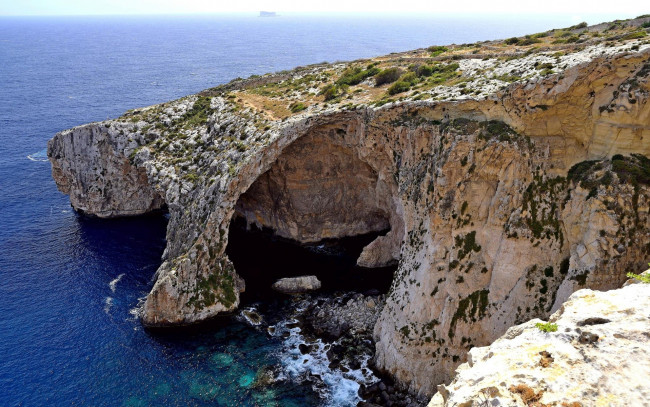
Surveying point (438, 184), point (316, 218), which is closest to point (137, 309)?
point (316, 218)

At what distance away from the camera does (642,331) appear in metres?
19.0

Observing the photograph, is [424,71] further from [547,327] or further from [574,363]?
[574,363]

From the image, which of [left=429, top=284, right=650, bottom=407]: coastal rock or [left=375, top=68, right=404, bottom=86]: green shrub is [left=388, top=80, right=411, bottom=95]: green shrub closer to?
[left=375, top=68, right=404, bottom=86]: green shrub

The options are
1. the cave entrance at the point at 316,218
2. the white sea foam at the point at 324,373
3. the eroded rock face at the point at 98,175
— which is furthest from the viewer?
the eroded rock face at the point at 98,175

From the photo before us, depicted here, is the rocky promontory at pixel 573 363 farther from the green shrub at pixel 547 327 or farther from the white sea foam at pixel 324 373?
the white sea foam at pixel 324 373

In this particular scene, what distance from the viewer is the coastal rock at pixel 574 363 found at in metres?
17.2

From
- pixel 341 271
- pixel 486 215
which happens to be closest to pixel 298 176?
pixel 341 271

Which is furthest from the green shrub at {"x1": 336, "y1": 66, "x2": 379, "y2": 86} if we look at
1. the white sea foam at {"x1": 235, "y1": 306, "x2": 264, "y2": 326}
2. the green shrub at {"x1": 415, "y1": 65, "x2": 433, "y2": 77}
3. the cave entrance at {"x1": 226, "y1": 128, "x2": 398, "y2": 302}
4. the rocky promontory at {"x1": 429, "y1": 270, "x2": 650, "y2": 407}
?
the rocky promontory at {"x1": 429, "y1": 270, "x2": 650, "y2": 407}

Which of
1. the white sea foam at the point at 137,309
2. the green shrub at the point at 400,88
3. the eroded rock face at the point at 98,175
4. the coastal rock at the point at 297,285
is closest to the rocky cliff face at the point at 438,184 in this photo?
the eroded rock face at the point at 98,175

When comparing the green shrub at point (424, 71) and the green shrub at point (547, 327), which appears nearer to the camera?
the green shrub at point (547, 327)

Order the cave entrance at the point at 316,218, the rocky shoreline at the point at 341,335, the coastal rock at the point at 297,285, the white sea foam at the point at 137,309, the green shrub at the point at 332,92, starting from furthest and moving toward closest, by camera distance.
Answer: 1. the green shrub at the point at 332,92
2. the cave entrance at the point at 316,218
3. the coastal rock at the point at 297,285
4. the white sea foam at the point at 137,309
5. the rocky shoreline at the point at 341,335

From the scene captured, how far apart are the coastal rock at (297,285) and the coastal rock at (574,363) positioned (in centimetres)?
3528

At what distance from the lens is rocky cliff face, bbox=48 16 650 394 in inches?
1297

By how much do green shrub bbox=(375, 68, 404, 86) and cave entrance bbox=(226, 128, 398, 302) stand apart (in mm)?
9751
